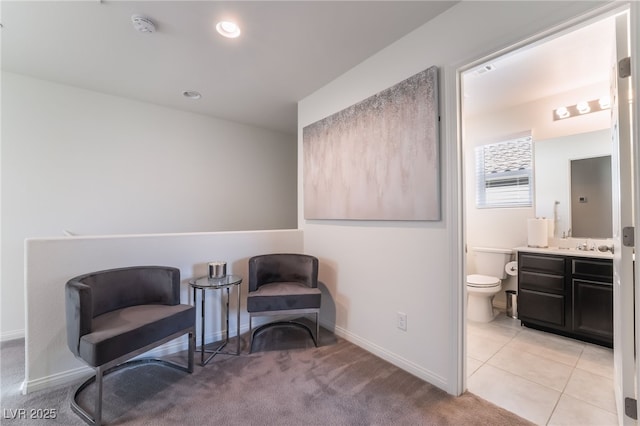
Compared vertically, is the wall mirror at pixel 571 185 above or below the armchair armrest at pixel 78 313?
above

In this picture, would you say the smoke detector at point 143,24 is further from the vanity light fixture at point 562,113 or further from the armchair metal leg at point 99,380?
the vanity light fixture at point 562,113

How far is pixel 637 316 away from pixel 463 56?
1641 mm

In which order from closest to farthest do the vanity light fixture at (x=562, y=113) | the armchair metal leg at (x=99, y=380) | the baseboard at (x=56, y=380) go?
the armchair metal leg at (x=99, y=380) < the baseboard at (x=56, y=380) < the vanity light fixture at (x=562, y=113)

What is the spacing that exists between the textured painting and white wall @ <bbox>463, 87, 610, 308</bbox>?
958 millimetres

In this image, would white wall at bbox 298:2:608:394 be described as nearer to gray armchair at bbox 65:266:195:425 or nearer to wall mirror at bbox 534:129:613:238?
gray armchair at bbox 65:266:195:425

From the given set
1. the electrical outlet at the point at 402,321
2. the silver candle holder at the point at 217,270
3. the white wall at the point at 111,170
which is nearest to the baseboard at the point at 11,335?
the white wall at the point at 111,170

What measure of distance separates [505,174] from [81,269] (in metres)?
4.41

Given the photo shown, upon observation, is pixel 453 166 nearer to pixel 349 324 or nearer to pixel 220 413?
pixel 349 324

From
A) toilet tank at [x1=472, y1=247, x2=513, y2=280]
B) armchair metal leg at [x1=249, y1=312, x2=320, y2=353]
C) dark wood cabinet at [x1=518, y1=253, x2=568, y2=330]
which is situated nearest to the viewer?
armchair metal leg at [x1=249, y1=312, x2=320, y2=353]

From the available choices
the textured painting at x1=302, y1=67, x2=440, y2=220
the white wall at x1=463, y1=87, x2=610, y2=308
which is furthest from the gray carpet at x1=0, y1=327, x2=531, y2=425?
the white wall at x1=463, y1=87, x2=610, y2=308

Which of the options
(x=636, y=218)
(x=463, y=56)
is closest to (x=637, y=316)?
(x=636, y=218)

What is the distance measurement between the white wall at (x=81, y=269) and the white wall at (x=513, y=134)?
2664 millimetres

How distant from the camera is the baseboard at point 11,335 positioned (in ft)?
8.18

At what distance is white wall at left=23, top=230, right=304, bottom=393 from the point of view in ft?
5.87
